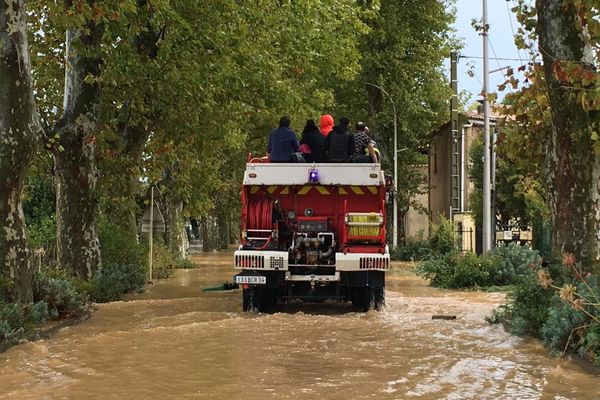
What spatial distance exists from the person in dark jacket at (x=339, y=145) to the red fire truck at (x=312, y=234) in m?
0.69

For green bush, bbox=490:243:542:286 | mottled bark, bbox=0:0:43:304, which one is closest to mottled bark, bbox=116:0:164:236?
mottled bark, bbox=0:0:43:304

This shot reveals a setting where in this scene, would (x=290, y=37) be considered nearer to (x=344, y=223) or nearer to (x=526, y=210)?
(x=344, y=223)

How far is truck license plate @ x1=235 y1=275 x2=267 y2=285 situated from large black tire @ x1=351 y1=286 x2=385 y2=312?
6.21ft

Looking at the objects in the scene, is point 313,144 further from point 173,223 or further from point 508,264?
point 173,223

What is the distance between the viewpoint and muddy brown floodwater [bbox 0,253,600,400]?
7.24 metres

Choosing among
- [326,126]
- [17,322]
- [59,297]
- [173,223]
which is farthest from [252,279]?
[173,223]

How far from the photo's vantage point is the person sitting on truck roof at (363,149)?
1434 cm

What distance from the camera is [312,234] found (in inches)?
541

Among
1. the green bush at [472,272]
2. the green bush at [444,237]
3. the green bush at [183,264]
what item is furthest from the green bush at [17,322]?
the green bush at [183,264]

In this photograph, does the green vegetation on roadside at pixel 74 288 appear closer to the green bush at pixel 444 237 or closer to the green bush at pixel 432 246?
the green bush at pixel 432 246

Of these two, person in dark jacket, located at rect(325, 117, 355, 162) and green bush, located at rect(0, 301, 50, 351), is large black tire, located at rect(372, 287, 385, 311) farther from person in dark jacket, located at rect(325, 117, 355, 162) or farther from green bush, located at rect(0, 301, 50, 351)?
green bush, located at rect(0, 301, 50, 351)

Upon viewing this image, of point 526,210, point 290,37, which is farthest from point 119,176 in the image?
point 526,210

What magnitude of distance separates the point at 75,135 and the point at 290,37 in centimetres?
778

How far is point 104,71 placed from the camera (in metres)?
16.7
